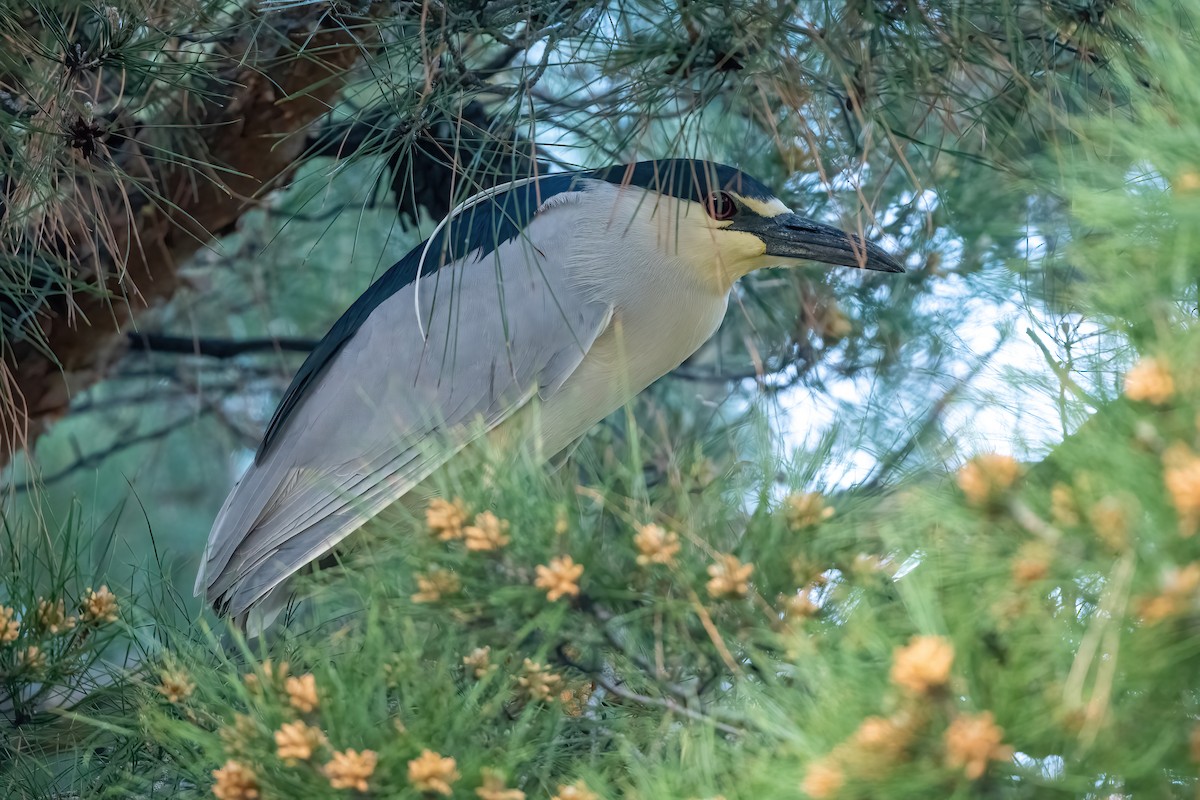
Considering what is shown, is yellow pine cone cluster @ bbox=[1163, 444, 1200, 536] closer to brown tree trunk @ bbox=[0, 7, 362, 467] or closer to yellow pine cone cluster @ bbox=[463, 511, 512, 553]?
yellow pine cone cluster @ bbox=[463, 511, 512, 553]

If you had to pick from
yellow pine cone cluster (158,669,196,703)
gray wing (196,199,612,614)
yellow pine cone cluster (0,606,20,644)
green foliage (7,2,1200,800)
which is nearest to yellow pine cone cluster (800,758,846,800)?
green foliage (7,2,1200,800)

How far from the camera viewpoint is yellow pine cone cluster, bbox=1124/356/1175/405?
12.2 inches

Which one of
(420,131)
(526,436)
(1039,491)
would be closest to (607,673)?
(526,436)

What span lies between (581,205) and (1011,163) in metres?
0.50

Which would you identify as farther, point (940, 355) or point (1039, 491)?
point (940, 355)

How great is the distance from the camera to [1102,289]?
37 cm

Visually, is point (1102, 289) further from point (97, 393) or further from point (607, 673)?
point (97, 393)

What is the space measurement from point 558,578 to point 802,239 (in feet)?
2.45

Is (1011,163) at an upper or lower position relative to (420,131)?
upper

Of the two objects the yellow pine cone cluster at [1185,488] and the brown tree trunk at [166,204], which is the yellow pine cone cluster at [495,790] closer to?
the yellow pine cone cluster at [1185,488]

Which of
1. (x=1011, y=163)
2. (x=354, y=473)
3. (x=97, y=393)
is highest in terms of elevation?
(x=1011, y=163)

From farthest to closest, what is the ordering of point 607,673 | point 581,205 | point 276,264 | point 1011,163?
point 276,264 < point 581,205 < point 1011,163 < point 607,673

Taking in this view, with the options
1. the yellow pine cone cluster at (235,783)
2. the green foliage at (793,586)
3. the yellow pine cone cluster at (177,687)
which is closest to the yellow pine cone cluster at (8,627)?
the green foliage at (793,586)

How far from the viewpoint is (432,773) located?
407 mm
